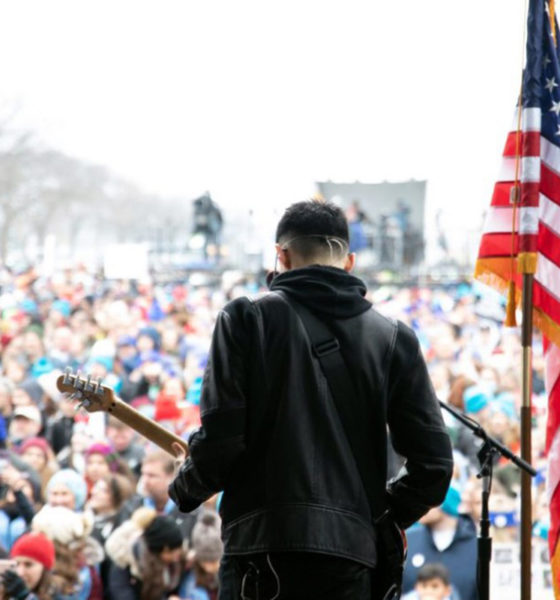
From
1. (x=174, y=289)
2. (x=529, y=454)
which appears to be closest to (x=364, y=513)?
(x=529, y=454)

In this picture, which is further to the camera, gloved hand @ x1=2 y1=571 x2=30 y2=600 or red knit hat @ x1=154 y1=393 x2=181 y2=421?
red knit hat @ x1=154 y1=393 x2=181 y2=421

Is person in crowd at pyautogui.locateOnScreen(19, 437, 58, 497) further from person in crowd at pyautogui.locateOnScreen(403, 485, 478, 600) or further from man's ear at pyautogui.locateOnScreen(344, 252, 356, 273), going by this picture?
man's ear at pyautogui.locateOnScreen(344, 252, 356, 273)

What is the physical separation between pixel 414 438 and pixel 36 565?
134 inches

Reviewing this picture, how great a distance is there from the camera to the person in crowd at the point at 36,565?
5906 mm

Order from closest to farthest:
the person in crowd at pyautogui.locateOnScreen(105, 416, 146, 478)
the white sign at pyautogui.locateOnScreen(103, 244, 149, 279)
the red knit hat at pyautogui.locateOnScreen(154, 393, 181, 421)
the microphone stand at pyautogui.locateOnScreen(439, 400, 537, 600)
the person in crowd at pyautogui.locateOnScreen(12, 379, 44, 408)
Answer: the microphone stand at pyautogui.locateOnScreen(439, 400, 537, 600)
the person in crowd at pyautogui.locateOnScreen(105, 416, 146, 478)
the red knit hat at pyautogui.locateOnScreen(154, 393, 181, 421)
the person in crowd at pyautogui.locateOnScreen(12, 379, 44, 408)
the white sign at pyautogui.locateOnScreen(103, 244, 149, 279)

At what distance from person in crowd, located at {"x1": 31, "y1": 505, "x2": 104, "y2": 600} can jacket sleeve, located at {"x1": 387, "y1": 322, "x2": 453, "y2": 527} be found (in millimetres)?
3415

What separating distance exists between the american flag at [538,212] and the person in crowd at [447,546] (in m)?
1.31

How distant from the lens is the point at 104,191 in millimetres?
71375

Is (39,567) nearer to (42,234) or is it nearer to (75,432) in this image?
(75,432)

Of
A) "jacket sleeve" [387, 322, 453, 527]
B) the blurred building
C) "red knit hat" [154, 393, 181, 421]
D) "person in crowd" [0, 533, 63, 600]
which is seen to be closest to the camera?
"jacket sleeve" [387, 322, 453, 527]

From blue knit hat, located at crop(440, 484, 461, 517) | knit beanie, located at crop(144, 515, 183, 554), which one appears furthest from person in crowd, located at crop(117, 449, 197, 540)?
blue knit hat, located at crop(440, 484, 461, 517)

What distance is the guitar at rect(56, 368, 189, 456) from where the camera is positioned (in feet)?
12.1

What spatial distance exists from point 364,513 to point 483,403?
5.59m

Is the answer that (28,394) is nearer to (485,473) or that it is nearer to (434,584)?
(434,584)
